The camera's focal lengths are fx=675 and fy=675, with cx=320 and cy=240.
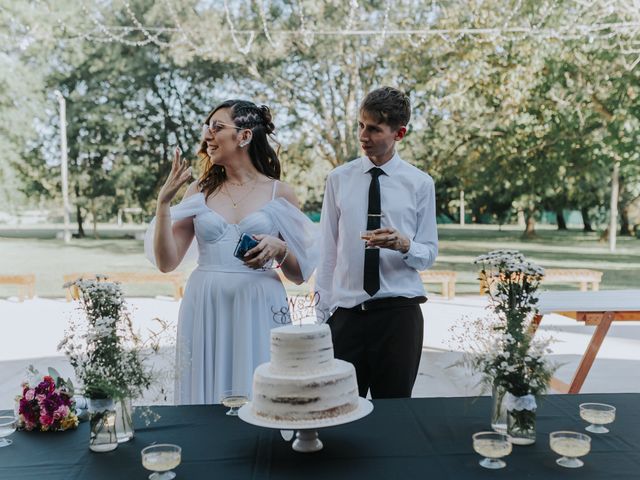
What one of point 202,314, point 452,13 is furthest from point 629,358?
point 452,13

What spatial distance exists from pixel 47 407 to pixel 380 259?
1423 mm

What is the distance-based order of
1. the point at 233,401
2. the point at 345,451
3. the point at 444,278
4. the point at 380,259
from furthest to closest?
1. the point at 444,278
2. the point at 380,259
3. the point at 233,401
4. the point at 345,451

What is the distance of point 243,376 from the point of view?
274 centimetres

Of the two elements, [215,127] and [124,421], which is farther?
[215,127]

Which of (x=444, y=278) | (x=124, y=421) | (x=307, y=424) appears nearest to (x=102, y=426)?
(x=124, y=421)

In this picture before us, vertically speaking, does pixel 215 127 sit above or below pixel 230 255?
above

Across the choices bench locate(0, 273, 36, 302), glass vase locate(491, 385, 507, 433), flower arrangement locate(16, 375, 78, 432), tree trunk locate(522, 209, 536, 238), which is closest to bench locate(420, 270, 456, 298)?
bench locate(0, 273, 36, 302)

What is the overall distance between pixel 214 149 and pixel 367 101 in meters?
0.68

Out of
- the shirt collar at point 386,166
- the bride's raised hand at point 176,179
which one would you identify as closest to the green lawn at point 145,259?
the shirt collar at point 386,166

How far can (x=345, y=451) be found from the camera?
188 centimetres

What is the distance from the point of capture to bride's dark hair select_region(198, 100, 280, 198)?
290cm

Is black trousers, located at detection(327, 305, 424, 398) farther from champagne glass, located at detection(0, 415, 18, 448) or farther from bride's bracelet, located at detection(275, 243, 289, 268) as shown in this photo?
champagne glass, located at detection(0, 415, 18, 448)

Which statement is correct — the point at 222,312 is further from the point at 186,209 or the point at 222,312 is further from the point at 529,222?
the point at 529,222

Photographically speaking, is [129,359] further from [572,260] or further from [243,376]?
[572,260]
